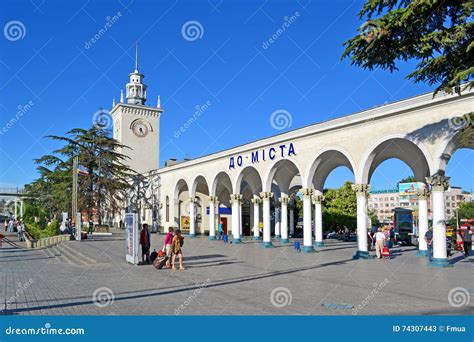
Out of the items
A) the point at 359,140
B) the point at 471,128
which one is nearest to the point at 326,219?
the point at 359,140

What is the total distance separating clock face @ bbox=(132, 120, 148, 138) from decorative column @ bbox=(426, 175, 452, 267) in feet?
146

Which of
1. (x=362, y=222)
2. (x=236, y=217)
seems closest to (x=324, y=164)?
(x=362, y=222)

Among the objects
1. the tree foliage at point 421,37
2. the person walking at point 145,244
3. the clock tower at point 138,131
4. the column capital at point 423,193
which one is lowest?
the person walking at point 145,244

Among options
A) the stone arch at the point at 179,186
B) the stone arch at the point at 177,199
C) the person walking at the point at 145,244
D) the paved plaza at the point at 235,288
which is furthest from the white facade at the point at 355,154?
the person walking at the point at 145,244

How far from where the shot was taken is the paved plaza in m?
8.20

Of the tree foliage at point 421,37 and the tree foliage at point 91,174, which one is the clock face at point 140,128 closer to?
the tree foliage at point 91,174

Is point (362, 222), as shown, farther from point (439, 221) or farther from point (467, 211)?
point (467, 211)

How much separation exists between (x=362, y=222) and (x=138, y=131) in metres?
41.7

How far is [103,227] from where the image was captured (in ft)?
132

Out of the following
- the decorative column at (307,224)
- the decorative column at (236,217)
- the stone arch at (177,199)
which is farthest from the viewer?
the stone arch at (177,199)

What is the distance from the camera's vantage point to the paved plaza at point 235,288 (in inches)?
323

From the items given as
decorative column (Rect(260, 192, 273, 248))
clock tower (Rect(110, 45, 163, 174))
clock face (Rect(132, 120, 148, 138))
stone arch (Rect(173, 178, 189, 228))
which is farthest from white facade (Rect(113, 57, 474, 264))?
clock face (Rect(132, 120, 148, 138))

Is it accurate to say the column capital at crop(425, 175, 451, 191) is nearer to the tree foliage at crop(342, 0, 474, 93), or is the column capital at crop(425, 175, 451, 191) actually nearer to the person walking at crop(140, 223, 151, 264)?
the tree foliage at crop(342, 0, 474, 93)

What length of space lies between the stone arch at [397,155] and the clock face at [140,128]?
38.7m
